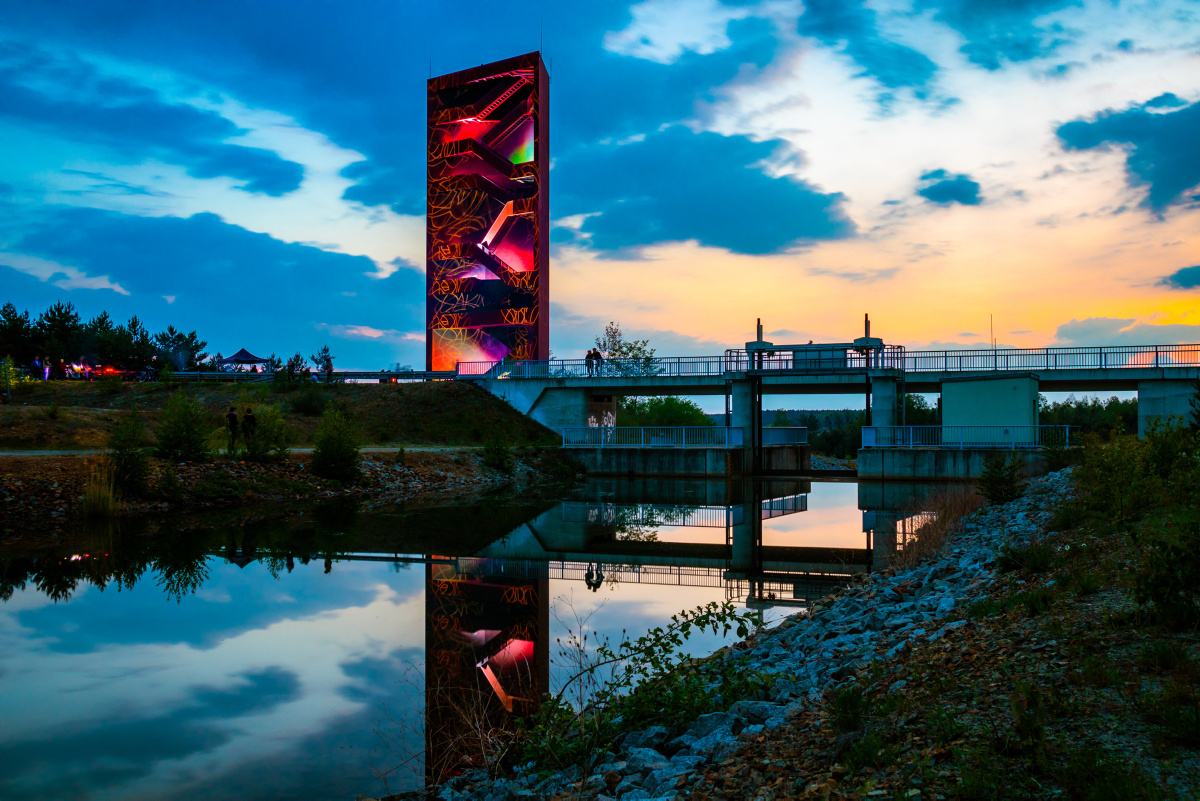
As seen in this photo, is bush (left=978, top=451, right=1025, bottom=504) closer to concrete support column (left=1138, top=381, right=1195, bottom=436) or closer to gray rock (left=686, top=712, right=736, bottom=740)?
gray rock (left=686, top=712, right=736, bottom=740)

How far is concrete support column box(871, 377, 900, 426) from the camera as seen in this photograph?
1387 inches

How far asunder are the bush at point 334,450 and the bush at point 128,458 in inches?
253

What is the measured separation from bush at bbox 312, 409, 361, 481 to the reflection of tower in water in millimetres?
15398

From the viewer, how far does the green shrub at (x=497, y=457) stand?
32.7 m

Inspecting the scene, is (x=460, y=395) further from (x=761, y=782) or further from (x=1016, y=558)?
(x=761, y=782)

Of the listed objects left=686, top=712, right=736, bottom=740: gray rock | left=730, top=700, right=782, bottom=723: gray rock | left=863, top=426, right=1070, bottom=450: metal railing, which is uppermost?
left=863, top=426, right=1070, bottom=450: metal railing

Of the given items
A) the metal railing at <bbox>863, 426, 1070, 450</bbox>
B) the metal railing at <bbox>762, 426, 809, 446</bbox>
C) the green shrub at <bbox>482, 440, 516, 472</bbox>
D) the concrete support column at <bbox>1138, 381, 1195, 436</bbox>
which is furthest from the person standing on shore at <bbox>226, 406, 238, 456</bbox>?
the concrete support column at <bbox>1138, 381, 1195, 436</bbox>

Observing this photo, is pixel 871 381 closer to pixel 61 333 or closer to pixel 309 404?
pixel 309 404

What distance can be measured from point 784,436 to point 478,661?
3902 centimetres

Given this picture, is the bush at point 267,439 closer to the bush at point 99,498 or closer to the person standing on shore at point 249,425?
the person standing on shore at point 249,425

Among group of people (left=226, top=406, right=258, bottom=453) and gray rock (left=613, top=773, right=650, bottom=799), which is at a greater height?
group of people (left=226, top=406, right=258, bottom=453)

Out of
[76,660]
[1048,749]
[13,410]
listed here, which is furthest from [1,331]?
[1048,749]

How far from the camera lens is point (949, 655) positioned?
18.3 ft

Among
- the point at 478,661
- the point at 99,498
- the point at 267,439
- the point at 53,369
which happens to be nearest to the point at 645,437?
the point at 267,439
